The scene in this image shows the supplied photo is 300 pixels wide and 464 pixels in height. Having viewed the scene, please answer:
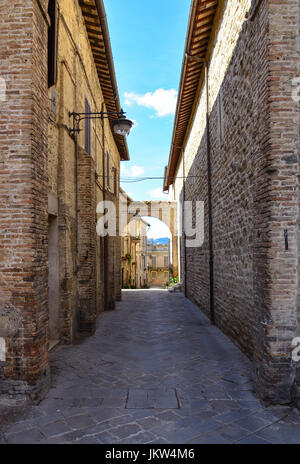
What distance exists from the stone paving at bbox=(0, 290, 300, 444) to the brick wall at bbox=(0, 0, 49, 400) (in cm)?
54

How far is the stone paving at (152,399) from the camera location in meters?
3.34

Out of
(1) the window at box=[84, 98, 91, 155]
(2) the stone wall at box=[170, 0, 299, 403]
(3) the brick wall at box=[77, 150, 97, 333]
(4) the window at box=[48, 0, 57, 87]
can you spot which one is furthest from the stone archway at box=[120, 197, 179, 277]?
(4) the window at box=[48, 0, 57, 87]

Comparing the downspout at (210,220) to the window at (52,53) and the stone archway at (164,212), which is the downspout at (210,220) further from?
the stone archway at (164,212)

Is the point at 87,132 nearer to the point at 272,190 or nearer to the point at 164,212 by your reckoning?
the point at 272,190

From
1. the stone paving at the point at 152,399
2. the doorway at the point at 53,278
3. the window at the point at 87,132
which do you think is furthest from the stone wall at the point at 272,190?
the window at the point at 87,132

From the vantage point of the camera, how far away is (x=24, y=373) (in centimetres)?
403

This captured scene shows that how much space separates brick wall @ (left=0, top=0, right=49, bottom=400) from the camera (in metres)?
4.05

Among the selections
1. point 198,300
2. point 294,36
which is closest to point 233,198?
point 294,36

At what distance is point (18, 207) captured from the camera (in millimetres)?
4059

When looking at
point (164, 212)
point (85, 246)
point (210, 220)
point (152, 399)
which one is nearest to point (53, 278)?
point (85, 246)

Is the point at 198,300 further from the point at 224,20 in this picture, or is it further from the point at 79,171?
the point at 224,20

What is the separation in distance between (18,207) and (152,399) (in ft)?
9.36

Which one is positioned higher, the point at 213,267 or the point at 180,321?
the point at 213,267

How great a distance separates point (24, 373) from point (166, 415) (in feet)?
5.63
